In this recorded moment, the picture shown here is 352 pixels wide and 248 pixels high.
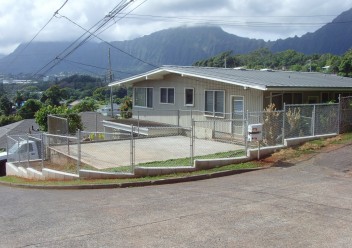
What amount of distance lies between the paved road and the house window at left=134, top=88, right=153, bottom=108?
45.0 feet

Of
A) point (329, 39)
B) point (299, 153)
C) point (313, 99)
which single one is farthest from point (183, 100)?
point (329, 39)

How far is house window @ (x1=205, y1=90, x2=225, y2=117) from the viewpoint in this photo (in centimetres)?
1883

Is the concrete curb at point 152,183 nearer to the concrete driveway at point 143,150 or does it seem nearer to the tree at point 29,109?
the concrete driveway at point 143,150

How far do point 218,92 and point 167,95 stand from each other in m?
4.27

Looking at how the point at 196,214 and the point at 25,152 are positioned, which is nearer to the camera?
the point at 196,214

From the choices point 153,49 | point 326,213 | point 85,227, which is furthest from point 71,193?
point 153,49

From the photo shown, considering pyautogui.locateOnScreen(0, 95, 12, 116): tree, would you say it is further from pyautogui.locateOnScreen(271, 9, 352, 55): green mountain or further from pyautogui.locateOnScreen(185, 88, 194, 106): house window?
pyautogui.locateOnScreen(271, 9, 352, 55): green mountain

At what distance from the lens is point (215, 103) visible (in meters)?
19.2

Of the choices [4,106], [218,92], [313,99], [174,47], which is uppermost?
[174,47]

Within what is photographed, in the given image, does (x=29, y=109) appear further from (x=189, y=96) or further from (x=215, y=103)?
(x=215, y=103)

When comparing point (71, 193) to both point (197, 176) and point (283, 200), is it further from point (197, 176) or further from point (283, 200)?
point (283, 200)

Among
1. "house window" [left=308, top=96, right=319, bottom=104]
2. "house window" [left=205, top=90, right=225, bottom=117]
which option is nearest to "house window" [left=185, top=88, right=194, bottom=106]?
"house window" [left=205, top=90, right=225, bottom=117]

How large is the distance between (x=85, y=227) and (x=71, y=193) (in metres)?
4.09

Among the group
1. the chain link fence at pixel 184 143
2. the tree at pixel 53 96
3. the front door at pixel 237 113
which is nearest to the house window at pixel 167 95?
the chain link fence at pixel 184 143
